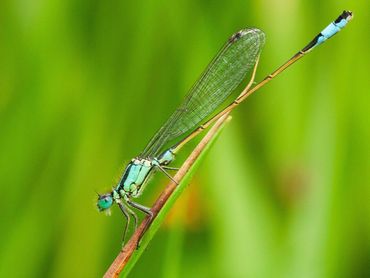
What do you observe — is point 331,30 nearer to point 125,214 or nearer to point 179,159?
point 179,159

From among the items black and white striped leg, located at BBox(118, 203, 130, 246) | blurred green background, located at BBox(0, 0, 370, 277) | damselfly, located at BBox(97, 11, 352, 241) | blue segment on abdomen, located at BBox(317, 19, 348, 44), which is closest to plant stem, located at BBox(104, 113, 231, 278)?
blurred green background, located at BBox(0, 0, 370, 277)

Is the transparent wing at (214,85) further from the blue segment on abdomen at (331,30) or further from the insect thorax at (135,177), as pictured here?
the blue segment on abdomen at (331,30)

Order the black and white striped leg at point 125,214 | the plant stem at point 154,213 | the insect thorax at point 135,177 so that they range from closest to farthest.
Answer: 1. the plant stem at point 154,213
2. the black and white striped leg at point 125,214
3. the insect thorax at point 135,177

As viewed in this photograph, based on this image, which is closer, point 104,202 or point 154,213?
point 154,213

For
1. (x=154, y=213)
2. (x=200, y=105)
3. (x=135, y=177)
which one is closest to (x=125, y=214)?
(x=135, y=177)

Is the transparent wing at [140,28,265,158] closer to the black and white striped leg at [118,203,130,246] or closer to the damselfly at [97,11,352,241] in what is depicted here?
the damselfly at [97,11,352,241]

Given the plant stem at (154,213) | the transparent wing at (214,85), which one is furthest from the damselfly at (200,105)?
the plant stem at (154,213)
